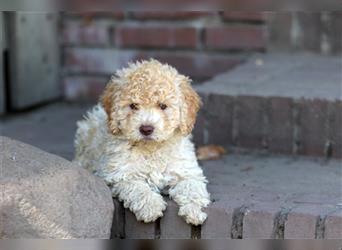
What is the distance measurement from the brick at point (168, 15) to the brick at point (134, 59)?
23 cm

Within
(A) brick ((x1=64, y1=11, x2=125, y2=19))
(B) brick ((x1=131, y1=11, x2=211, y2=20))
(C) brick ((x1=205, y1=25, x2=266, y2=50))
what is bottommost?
(C) brick ((x1=205, y1=25, x2=266, y2=50))

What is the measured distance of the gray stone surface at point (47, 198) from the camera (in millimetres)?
3418

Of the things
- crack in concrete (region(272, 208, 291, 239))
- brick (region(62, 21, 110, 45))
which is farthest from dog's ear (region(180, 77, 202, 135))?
brick (region(62, 21, 110, 45))

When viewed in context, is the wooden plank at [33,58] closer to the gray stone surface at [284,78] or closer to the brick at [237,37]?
the brick at [237,37]

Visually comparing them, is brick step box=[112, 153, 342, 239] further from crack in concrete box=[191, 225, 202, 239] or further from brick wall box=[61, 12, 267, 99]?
brick wall box=[61, 12, 267, 99]

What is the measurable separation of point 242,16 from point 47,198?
106 inches

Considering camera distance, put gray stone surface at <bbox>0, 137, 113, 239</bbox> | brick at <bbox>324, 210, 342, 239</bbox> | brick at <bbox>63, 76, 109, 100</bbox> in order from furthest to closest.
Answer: brick at <bbox>63, 76, 109, 100</bbox> < brick at <bbox>324, 210, 342, 239</bbox> < gray stone surface at <bbox>0, 137, 113, 239</bbox>

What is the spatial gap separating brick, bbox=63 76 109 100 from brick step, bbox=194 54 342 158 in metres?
1.34

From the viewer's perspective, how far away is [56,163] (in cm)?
374

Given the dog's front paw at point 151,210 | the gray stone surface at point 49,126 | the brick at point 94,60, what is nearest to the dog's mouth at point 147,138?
the dog's front paw at point 151,210

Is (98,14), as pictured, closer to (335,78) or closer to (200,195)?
(335,78)

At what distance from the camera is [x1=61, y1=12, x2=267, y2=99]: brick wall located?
19.4 feet

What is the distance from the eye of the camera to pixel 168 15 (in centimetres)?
605

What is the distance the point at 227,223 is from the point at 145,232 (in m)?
0.36
